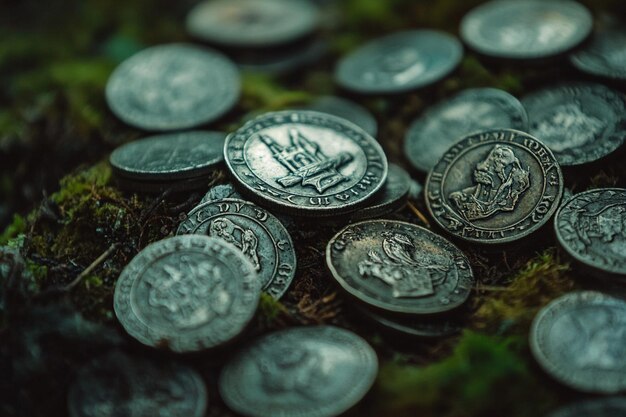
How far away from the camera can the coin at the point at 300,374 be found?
3.00 m

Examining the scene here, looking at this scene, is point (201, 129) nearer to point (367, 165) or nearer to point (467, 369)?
point (367, 165)

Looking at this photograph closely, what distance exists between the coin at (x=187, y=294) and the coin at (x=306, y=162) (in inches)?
21.6

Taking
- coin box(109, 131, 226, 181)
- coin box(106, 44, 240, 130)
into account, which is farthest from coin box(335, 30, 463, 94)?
coin box(109, 131, 226, 181)

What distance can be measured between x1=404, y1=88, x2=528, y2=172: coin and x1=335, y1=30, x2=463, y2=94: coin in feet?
0.97

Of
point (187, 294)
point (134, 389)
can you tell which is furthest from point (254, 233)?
point (134, 389)

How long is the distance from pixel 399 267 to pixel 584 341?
105cm

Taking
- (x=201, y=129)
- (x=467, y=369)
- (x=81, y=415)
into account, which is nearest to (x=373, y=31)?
(x=201, y=129)

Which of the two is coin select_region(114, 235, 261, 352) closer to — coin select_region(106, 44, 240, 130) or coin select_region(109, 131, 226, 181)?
coin select_region(109, 131, 226, 181)

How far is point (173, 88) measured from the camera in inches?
207

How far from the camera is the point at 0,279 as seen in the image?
11.7 ft

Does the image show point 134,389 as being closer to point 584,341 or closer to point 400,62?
point 584,341

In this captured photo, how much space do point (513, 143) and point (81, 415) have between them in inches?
120

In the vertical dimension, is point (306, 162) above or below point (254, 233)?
above

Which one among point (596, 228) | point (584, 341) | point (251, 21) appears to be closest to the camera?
point (584, 341)
